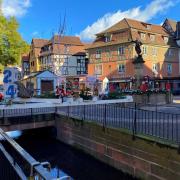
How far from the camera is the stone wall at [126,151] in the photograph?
8508 millimetres

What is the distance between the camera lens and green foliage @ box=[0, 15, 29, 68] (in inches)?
1216

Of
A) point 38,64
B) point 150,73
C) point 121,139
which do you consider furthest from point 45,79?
point 38,64

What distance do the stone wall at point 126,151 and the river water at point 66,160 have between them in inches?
10.4

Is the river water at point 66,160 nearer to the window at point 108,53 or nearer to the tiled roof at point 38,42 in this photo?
the window at point 108,53

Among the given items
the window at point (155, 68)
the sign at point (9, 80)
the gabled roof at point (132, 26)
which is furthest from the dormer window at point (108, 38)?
the sign at point (9, 80)

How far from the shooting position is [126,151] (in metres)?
10.3

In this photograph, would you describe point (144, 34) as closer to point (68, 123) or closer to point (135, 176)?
point (68, 123)

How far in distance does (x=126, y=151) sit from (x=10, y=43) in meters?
24.0

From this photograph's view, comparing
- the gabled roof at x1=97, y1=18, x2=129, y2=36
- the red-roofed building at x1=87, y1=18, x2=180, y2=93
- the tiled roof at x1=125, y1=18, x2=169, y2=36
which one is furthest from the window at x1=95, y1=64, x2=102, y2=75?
the tiled roof at x1=125, y1=18, x2=169, y2=36

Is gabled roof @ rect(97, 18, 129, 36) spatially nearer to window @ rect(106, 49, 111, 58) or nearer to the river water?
window @ rect(106, 49, 111, 58)

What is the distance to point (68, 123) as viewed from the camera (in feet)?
49.5

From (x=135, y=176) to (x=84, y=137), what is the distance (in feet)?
13.2

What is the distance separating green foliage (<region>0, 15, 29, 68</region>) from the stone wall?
60.8 ft

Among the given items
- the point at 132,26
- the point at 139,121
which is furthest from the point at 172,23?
the point at 139,121
